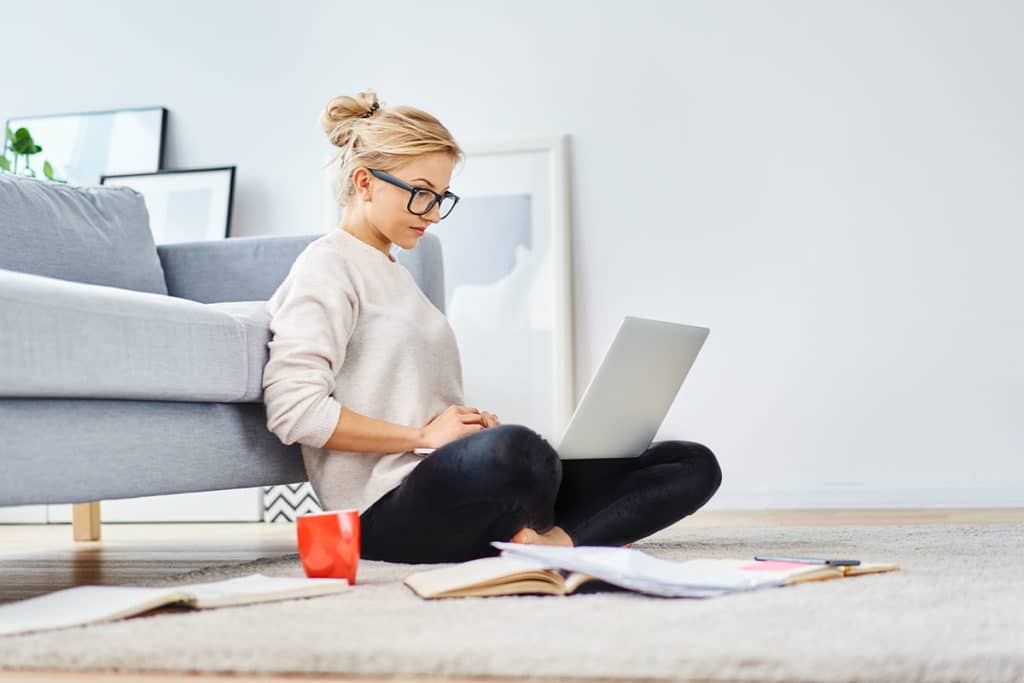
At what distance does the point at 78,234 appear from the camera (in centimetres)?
235

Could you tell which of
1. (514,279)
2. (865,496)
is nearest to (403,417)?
(514,279)

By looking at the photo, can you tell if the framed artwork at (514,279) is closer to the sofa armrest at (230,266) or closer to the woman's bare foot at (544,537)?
the sofa armrest at (230,266)

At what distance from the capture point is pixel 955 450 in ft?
11.1

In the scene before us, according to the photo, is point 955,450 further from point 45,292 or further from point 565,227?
point 45,292

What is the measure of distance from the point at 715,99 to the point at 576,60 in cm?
46

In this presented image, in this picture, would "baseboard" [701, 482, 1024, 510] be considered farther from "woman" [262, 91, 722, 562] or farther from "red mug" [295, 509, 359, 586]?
"red mug" [295, 509, 359, 586]

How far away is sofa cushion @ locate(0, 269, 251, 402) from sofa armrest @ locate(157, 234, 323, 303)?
70 centimetres

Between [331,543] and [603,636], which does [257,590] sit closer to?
[331,543]

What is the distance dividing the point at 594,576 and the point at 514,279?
2.36 metres

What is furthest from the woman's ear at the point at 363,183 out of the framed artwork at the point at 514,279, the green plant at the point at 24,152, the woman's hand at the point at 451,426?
the green plant at the point at 24,152

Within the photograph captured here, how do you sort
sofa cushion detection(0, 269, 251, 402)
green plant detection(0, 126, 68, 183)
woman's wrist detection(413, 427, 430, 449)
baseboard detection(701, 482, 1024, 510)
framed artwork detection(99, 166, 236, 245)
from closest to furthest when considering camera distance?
sofa cushion detection(0, 269, 251, 402)
woman's wrist detection(413, 427, 430, 449)
baseboard detection(701, 482, 1024, 510)
green plant detection(0, 126, 68, 183)
framed artwork detection(99, 166, 236, 245)

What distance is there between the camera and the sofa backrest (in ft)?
Result: 7.29

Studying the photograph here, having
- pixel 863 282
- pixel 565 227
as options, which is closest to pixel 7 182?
pixel 565 227

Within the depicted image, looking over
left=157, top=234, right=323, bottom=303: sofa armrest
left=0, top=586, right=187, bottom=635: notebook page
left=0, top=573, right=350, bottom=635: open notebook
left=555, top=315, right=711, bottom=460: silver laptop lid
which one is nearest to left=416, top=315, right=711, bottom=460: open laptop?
left=555, top=315, right=711, bottom=460: silver laptop lid
